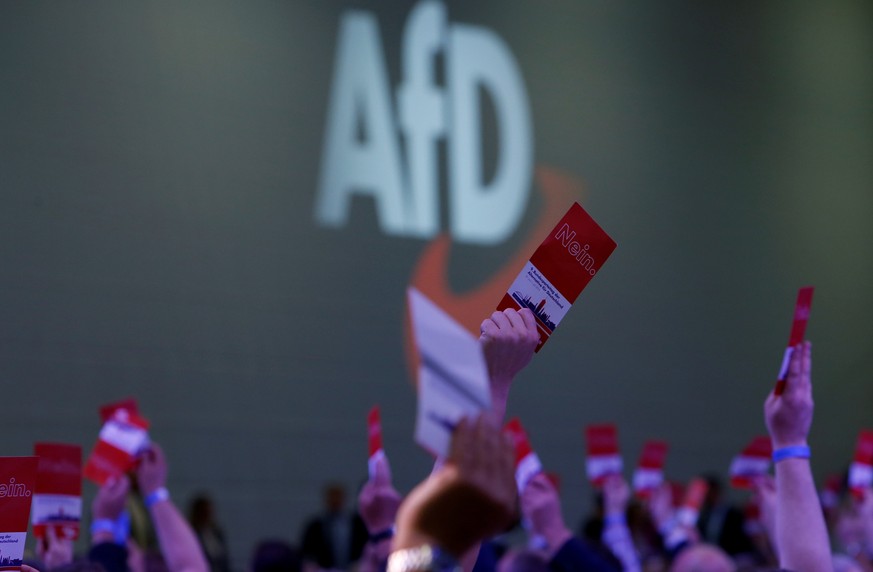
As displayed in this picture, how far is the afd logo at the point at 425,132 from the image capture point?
26.1 feet

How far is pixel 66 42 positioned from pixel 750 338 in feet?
20.3

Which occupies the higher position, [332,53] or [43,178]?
[332,53]

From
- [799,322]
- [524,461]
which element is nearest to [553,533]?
[524,461]

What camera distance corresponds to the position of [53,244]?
6844mm

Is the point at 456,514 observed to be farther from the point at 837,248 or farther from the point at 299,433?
the point at 837,248

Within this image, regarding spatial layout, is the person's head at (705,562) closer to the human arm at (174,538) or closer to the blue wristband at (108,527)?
the human arm at (174,538)

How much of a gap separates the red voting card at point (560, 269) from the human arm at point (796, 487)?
53cm

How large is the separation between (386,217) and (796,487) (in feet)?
20.8

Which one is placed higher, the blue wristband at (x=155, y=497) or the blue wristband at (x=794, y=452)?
the blue wristband at (x=155, y=497)

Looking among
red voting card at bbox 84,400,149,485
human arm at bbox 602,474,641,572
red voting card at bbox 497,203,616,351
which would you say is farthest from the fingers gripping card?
human arm at bbox 602,474,641,572

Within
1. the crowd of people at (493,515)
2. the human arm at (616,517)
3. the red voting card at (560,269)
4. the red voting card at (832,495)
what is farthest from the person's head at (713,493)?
the red voting card at (560,269)

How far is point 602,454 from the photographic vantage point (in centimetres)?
423

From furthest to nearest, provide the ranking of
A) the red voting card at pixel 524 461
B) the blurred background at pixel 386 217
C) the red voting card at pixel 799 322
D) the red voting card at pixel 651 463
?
the blurred background at pixel 386 217 < the red voting card at pixel 651 463 < the red voting card at pixel 524 461 < the red voting card at pixel 799 322

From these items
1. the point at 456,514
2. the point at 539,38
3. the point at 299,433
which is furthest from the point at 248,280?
the point at 456,514
